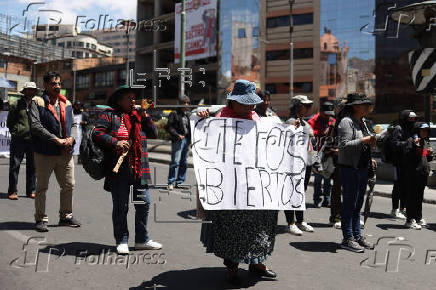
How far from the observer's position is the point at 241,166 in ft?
12.9

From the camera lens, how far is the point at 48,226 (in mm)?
5914

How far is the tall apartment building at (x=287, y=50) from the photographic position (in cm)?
5378

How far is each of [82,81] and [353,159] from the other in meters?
76.8

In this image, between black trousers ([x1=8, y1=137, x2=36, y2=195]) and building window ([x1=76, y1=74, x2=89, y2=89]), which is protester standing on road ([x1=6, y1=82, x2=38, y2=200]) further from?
building window ([x1=76, y1=74, x2=89, y2=89])

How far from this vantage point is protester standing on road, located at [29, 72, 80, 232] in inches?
219

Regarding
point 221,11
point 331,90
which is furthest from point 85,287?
point 221,11

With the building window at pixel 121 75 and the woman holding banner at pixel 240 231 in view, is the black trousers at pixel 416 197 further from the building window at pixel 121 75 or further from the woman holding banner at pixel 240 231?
the building window at pixel 121 75

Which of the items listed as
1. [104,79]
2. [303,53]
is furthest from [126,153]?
[104,79]

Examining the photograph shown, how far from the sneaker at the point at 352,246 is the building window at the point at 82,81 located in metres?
75.4

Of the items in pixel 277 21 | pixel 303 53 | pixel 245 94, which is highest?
pixel 277 21

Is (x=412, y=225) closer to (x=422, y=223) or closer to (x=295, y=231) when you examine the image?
(x=422, y=223)

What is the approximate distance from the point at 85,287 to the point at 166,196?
16.0 ft

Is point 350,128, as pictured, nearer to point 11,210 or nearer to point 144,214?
point 144,214

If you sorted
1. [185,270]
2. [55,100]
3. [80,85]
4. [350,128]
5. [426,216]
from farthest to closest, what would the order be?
[80,85]
[426,216]
[55,100]
[350,128]
[185,270]
